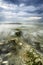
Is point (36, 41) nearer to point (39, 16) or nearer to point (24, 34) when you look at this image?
point (24, 34)

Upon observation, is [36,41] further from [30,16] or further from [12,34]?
[30,16]

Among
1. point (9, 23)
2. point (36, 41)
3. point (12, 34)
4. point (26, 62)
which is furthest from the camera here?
point (9, 23)

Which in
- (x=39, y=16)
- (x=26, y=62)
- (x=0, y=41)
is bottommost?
(x=26, y=62)

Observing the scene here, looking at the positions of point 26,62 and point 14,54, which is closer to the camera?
point 26,62

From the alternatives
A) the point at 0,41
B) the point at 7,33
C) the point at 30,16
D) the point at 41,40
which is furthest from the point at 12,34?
the point at 30,16

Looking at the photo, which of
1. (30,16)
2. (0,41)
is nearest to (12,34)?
(0,41)

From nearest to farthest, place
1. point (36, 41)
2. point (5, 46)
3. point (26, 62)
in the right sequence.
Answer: point (26, 62) < point (5, 46) < point (36, 41)

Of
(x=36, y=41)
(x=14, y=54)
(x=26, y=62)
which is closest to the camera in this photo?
(x=26, y=62)

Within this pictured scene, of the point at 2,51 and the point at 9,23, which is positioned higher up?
the point at 9,23

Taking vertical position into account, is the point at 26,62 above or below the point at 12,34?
below
